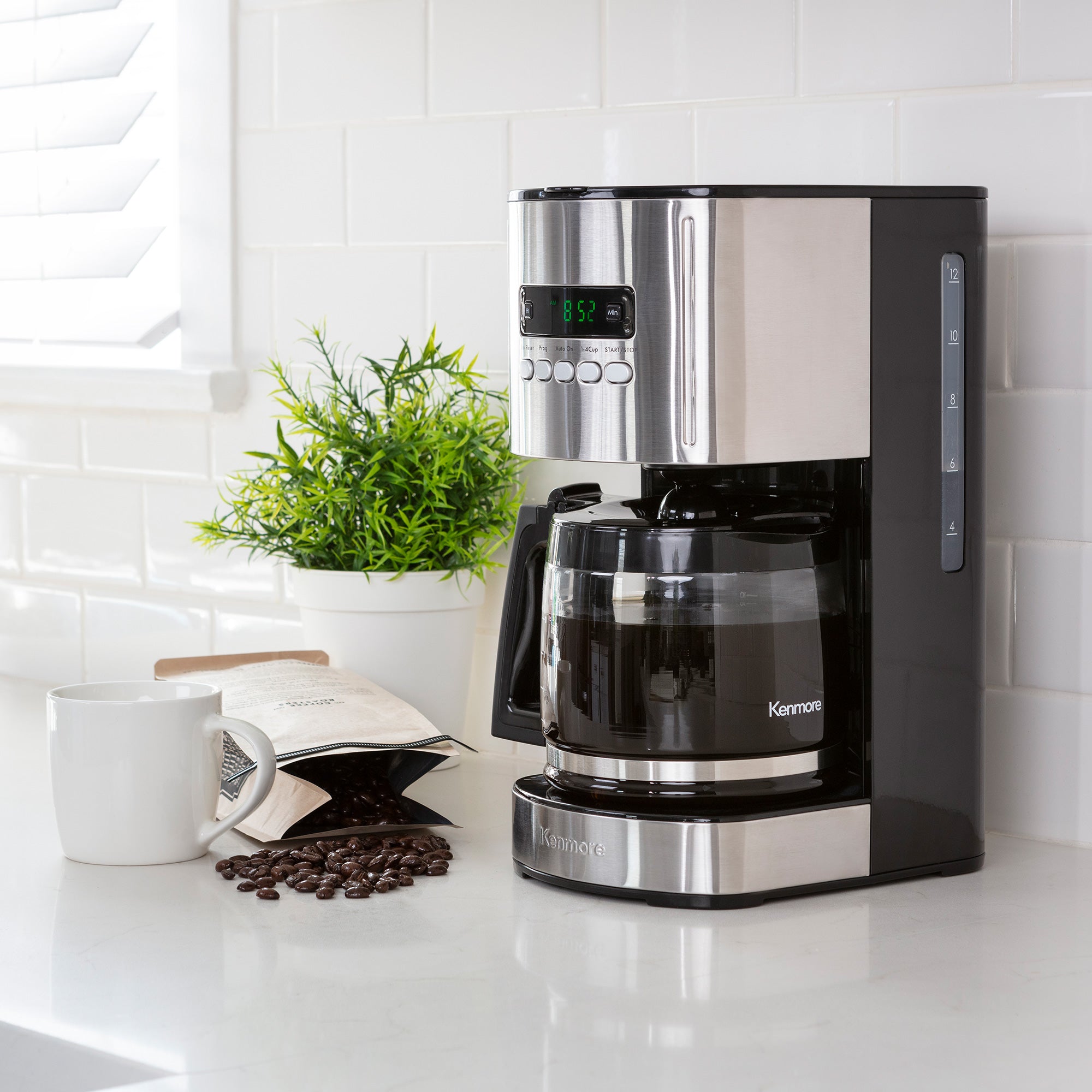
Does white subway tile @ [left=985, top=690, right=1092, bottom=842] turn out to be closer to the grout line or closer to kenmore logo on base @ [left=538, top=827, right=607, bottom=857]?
kenmore logo on base @ [left=538, top=827, right=607, bottom=857]

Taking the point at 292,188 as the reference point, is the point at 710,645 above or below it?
below

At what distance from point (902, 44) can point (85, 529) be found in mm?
938

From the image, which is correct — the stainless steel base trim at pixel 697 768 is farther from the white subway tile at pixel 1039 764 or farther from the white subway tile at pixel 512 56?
the white subway tile at pixel 512 56

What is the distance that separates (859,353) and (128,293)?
90 centimetres

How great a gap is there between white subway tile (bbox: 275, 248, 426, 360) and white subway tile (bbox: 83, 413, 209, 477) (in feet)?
0.46

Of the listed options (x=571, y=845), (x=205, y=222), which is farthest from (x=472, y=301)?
(x=571, y=845)

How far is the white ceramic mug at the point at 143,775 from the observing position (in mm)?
870

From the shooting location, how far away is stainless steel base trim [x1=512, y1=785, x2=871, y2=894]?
804 mm

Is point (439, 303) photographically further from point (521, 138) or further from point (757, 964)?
point (757, 964)

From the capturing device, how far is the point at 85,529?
59.7 inches

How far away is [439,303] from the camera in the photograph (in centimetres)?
124

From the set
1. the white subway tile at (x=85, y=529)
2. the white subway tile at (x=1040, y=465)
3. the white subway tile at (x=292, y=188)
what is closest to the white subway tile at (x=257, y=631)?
the white subway tile at (x=85, y=529)

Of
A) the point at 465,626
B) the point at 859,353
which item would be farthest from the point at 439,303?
the point at 859,353

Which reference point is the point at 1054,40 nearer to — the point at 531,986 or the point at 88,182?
the point at 531,986
